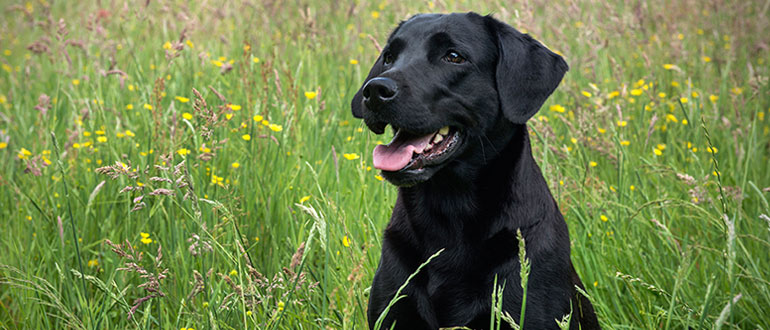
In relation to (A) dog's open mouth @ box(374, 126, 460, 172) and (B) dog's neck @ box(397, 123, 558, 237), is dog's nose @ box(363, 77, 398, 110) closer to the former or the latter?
(A) dog's open mouth @ box(374, 126, 460, 172)

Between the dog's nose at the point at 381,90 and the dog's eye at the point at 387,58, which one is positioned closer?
the dog's nose at the point at 381,90

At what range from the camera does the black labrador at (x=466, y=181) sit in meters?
2.21

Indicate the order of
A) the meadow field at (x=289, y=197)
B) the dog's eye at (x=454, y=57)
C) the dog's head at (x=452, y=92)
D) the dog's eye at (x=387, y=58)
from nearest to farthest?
the meadow field at (x=289, y=197) → the dog's head at (x=452, y=92) → the dog's eye at (x=454, y=57) → the dog's eye at (x=387, y=58)

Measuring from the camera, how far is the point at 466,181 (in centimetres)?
245

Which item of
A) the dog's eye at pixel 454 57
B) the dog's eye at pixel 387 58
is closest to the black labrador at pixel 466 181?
the dog's eye at pixel 454 57

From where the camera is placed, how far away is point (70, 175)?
337 cm

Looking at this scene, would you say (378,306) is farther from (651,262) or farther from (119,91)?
(119,91)

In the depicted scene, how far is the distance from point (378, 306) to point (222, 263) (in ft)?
2.55

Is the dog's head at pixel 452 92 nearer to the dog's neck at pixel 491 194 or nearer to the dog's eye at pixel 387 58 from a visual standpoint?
the dog's neck at pixel 491 194

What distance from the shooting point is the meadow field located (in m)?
2.21

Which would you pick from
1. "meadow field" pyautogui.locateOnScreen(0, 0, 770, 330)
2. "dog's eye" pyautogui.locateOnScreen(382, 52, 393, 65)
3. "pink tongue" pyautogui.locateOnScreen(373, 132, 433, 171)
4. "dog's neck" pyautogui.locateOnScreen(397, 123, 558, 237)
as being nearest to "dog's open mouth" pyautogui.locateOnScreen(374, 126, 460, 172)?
"pink tongue" pyautogui.locateOnScreen(373, 132, 433, 171)

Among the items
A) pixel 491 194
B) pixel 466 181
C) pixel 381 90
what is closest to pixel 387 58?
pixel 381 90

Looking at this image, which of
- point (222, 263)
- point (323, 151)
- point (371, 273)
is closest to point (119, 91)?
point (323, 151)

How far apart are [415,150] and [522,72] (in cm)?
49
